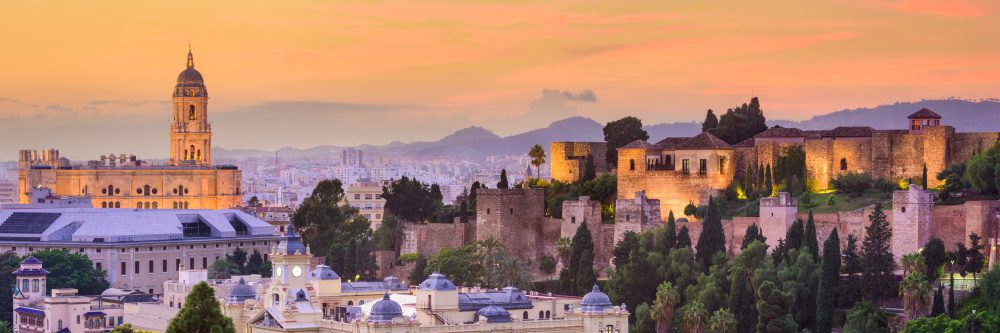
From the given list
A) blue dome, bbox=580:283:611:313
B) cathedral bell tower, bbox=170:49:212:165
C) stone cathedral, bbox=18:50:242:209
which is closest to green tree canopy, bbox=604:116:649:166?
blue dome, bbox=580:283:611:313

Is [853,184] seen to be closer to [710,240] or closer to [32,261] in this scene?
[710,240]

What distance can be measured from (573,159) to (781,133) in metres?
9.25

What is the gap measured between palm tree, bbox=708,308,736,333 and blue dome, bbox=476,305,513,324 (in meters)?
6.47

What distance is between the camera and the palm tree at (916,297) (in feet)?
207

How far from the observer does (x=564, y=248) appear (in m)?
77.6

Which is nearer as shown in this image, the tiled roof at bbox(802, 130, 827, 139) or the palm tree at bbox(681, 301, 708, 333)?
the palm tree at bbox(681, 301, 708, 333)

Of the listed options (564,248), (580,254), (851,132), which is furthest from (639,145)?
(851,132)

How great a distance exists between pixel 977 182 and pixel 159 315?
1050 inches

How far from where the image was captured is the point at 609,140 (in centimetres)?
8806

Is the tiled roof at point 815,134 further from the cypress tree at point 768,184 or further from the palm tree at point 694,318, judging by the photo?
the palm tree at point 694,318

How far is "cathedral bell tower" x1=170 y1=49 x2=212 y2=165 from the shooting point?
12650 cm

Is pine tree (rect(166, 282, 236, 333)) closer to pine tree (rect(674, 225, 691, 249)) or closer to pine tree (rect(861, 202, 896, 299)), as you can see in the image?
pine tree (rect(861, 202, 896, 299))

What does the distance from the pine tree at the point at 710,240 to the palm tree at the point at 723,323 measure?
591cm

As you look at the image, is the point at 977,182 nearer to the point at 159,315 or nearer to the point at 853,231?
the point at 853,231
